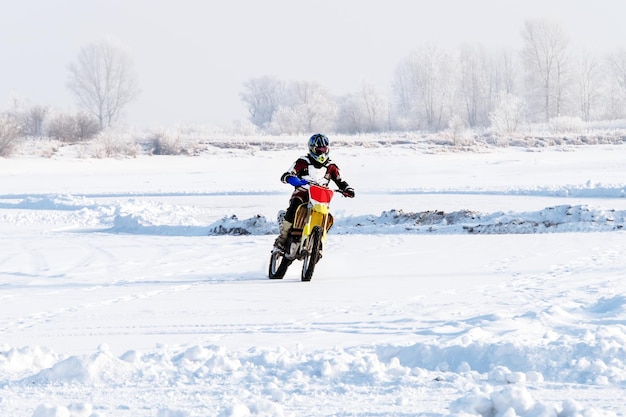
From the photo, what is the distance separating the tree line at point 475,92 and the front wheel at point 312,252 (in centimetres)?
7210

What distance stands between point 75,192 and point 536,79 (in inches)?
2650

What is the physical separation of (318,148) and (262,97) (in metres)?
101

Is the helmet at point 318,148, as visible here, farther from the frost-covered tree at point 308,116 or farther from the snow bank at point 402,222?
the frost-covered tree at point 308,116

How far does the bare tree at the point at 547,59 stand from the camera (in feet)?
289

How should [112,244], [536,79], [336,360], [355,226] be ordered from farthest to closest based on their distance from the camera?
[536,79] < [355,226] < [112,244] < [336,360]

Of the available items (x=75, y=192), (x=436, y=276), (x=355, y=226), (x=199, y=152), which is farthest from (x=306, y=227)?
(x=199, y=152)

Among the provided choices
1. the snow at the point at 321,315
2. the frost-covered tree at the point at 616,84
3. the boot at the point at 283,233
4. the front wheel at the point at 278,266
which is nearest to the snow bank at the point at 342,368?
the snow at the point at 321,315

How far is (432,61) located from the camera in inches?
3620

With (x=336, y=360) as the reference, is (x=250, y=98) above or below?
above

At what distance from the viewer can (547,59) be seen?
87.9 metres

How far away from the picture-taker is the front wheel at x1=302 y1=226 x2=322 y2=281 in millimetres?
10539

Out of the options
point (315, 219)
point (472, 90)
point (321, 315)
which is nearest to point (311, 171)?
point (315, 219)

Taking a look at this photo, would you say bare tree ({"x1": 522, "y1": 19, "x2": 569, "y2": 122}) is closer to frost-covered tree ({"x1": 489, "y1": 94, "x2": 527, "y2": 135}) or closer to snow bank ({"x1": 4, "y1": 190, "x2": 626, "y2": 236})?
frost-covered tree ({"x1": 489, "y1": 94, "x2": 527, "y2": 135})

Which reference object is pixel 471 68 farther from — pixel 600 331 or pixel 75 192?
pixel 600 331
